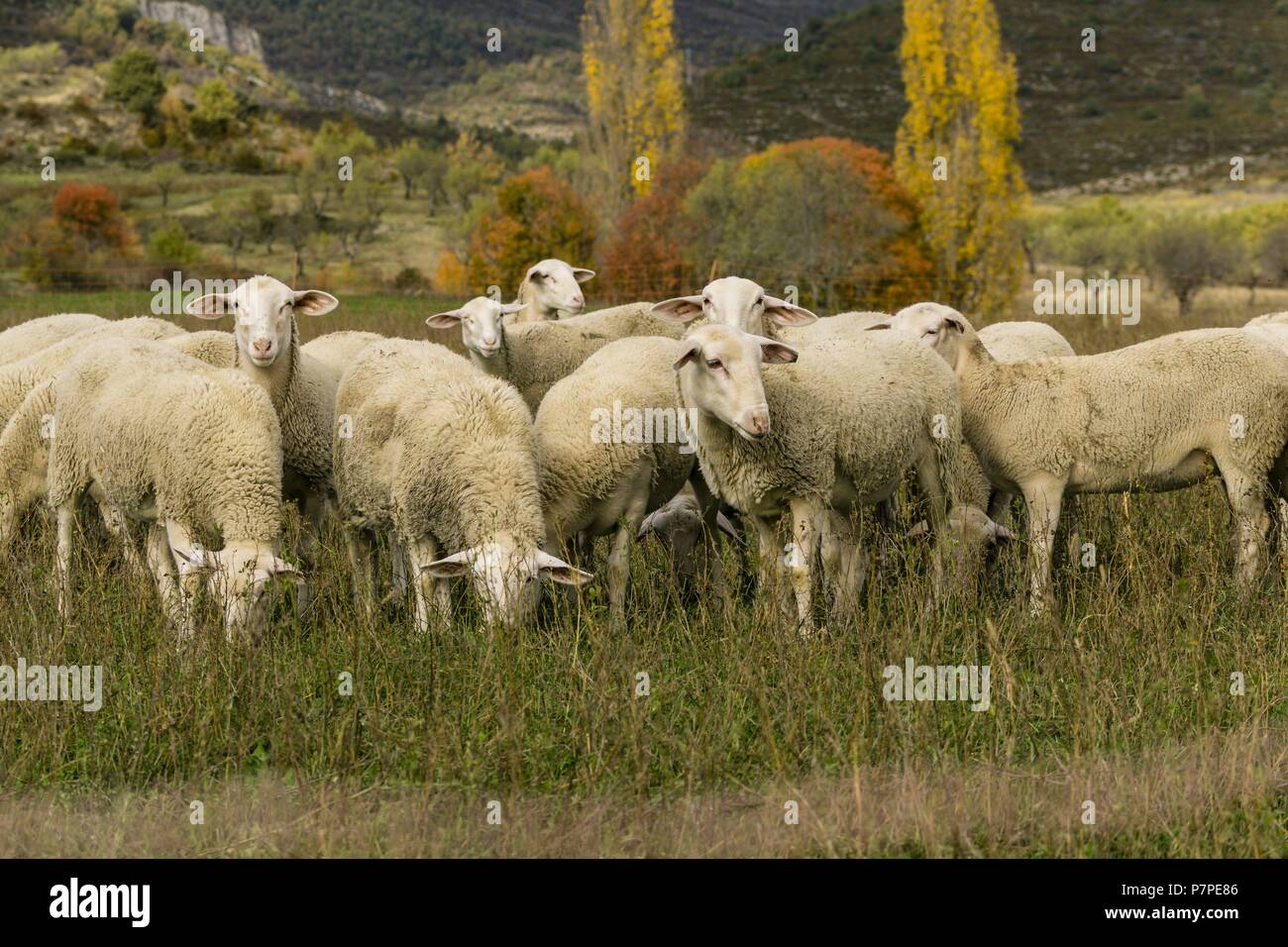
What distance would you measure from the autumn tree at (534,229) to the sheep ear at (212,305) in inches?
857

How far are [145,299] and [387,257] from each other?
29.1 m

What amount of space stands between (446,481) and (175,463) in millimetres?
1282

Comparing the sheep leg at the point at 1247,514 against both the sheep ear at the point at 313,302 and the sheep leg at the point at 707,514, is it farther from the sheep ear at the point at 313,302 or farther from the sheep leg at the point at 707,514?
the sheep ear at the point at 313,302

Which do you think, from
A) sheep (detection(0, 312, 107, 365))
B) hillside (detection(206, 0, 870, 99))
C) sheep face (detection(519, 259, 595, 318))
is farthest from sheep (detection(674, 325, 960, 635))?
hillside (detection(206, 0, 870, 99))

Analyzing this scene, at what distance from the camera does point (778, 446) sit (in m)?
6.66

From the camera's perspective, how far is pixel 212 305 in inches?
309

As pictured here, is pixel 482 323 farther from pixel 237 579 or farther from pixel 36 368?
pixel 237 579

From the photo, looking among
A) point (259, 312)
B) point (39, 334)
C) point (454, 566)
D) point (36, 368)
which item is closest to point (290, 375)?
point (259, 312)

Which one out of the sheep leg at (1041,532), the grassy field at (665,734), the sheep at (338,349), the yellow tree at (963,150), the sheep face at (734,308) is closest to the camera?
the grassy field at (665,734)

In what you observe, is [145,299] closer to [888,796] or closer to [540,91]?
[888,796]

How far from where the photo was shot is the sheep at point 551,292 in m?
10.7

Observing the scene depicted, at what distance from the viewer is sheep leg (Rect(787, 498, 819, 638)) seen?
662 cm

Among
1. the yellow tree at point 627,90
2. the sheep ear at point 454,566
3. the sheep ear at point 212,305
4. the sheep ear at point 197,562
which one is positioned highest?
the yellow tree at point 627,90

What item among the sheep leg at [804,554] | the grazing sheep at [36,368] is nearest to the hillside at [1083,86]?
the grazing sheep at [36,368]
